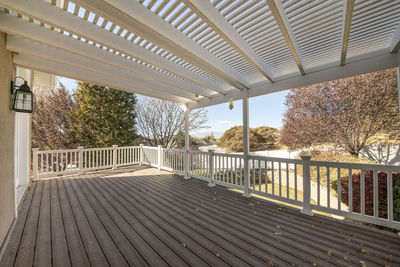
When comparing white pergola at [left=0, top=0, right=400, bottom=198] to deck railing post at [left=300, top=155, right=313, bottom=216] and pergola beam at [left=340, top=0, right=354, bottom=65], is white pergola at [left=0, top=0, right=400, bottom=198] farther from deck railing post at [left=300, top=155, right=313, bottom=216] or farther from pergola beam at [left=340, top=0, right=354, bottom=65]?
deck railing post at [left=300, top=155, right=313, bottom=216]

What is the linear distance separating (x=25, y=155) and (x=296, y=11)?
251 inches

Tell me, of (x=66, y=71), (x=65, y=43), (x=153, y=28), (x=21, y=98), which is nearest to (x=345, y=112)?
(x=153, y=28)

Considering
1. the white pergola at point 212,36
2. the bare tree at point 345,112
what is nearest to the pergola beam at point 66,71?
the white pergola at point 212,36

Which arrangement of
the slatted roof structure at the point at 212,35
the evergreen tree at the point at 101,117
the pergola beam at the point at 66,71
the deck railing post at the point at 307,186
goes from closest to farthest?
1. the slatted roof structure at the point at 212,35
2. the pergola beam at the point at 66,71
3. the deck railing post at the point at 307,186
4. the evergreen tree at the point at 101,117

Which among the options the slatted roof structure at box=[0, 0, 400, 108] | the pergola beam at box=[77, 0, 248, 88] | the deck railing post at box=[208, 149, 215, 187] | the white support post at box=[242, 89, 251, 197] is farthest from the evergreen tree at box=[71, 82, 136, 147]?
the pergola beam at box=[77, 0, 248, 88]

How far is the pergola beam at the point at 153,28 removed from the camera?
1.59 metres

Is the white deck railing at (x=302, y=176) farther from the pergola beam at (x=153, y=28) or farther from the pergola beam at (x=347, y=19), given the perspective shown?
the pergola beam at (x=153, y=28)

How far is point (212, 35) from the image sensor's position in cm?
235

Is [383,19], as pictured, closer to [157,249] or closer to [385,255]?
[385,255]

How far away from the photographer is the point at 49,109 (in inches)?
322

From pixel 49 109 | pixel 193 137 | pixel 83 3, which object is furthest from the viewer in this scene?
pixel 193 137

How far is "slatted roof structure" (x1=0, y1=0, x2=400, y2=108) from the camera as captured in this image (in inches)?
68.4

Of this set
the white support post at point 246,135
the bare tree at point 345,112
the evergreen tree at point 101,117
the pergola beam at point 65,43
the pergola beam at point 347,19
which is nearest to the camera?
the pergola beam at point 347,19

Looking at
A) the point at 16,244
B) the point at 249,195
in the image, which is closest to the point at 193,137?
the point at 249,195
